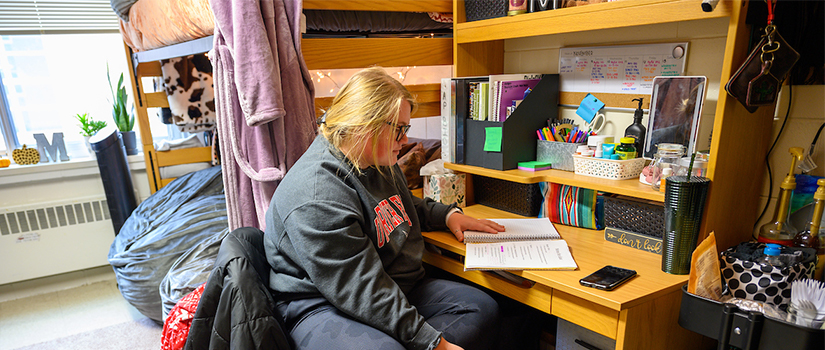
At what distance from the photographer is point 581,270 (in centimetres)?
125

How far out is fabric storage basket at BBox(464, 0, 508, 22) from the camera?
1.61 meters

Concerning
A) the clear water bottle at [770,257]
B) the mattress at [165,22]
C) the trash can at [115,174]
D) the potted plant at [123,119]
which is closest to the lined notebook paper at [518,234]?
the clear water bottle at [770,257]

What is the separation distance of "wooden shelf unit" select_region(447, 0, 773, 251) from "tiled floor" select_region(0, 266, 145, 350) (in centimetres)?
229

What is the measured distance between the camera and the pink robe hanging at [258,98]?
1.40m

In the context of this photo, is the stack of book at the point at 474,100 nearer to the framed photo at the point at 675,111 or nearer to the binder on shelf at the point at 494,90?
the binder on shelf at the point at 494,90

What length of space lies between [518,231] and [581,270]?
0.94 feet

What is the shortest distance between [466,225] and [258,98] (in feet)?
2.50

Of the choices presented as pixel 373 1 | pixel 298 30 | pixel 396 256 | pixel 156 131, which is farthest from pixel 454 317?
pixel 156 131

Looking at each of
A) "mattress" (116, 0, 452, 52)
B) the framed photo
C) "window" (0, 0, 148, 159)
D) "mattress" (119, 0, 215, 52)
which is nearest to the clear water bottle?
the framed photo

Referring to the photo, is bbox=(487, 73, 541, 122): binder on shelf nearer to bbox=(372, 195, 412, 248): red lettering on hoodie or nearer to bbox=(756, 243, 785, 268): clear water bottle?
bbox=(372, 195, 412, 248): red lettering on hoodie

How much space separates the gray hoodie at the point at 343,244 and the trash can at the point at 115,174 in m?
2.03

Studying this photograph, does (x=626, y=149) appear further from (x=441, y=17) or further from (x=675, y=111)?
(x=441, y=17)

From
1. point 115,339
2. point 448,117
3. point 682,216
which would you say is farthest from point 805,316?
point 115,339

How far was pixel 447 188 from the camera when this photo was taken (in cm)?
179
